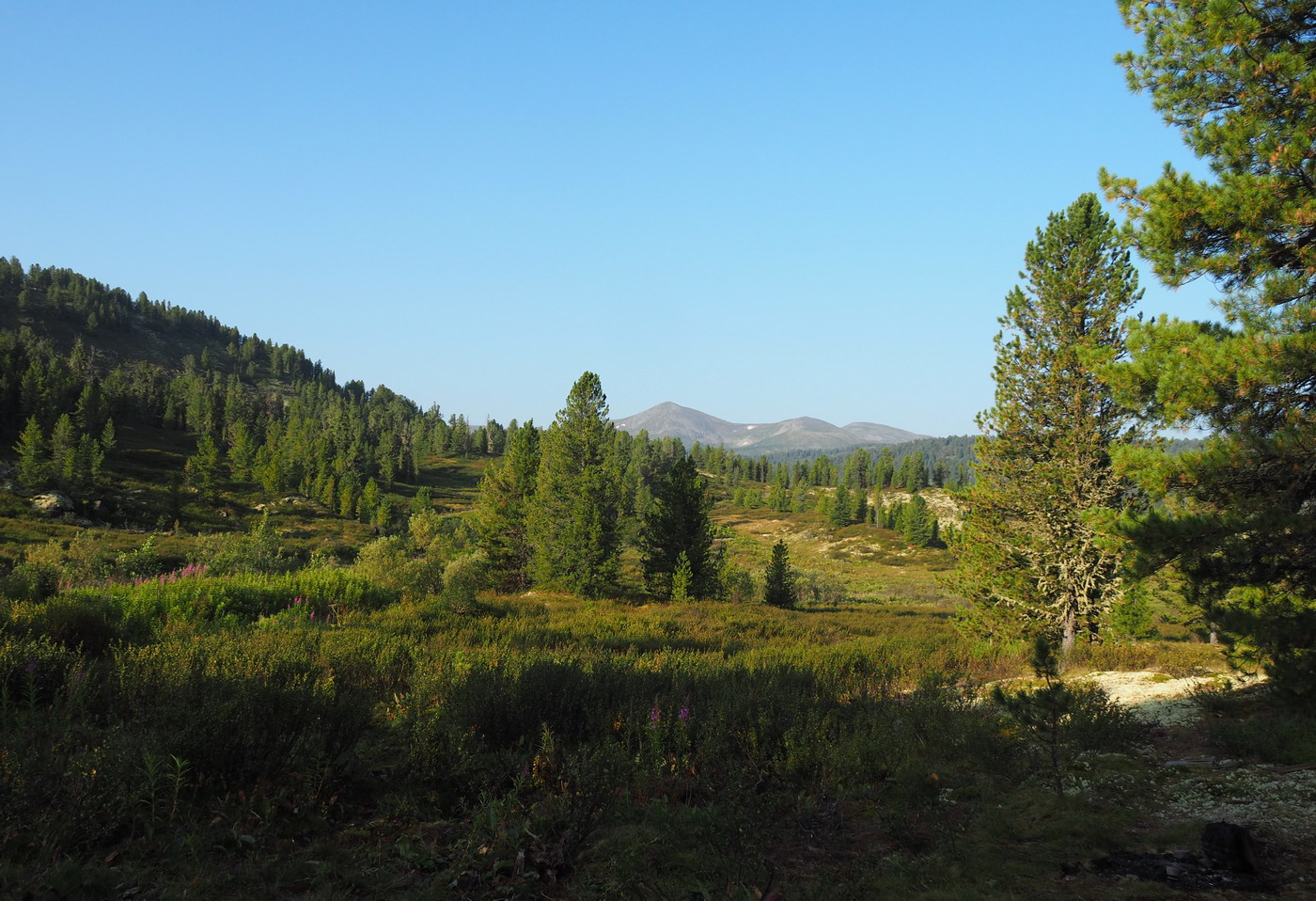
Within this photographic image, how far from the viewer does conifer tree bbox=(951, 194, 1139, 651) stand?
42.1ft

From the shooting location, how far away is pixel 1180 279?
5.97 m

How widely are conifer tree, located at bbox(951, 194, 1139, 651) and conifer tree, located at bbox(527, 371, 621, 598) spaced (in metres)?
14.0

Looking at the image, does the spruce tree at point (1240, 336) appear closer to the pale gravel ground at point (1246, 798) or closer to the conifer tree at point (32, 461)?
the pale gravel ground at point (1246, 798)

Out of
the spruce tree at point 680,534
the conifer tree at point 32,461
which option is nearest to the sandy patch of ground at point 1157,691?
the spruce tree at point 680,534

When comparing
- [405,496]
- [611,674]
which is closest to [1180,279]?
[611,674]

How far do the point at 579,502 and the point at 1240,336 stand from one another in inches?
866

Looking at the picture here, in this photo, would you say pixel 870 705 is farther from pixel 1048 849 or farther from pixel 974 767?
pixel 1048 849

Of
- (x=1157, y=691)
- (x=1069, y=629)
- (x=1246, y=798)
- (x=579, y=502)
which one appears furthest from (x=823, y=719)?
(x=579, y=502)

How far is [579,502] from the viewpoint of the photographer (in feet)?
83.8

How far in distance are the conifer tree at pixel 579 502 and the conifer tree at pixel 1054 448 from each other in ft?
46.0

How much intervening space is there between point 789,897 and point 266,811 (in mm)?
3150

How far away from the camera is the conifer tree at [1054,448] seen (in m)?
12.8

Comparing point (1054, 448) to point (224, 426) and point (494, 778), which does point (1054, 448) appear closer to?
point (494, 778)

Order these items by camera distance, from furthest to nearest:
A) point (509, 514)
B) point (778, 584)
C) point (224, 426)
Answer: point (224, 426) < point (509, 514) < point (778, 584)
